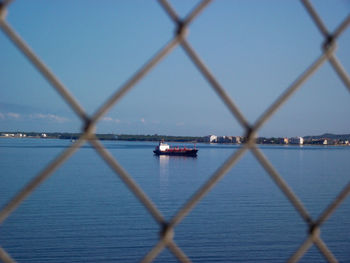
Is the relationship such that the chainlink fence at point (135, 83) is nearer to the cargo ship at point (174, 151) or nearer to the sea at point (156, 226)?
the sea at point (156, 226)

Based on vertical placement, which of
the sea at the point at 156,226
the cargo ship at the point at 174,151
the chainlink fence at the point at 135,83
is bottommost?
the chainlink fence at the point at 135,83

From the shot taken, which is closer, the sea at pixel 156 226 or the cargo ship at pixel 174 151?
the sea at pixel 156 226

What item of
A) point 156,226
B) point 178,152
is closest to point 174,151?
point 178,152

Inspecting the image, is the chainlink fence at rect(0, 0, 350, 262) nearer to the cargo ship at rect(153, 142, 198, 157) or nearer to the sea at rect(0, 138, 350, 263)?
the sea at rect(0, 138, 350, 263)

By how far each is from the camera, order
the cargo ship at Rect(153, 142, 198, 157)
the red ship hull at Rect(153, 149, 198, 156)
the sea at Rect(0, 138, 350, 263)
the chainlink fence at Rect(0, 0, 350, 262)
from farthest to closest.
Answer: the red ship hull at Rect(153, 149, 198, 156) → the cargo ship at Rect(153, 142, 198, 157) → the sea at Rect(0, 138, 350, 263) → the chainlink fence at Rect(0, 0, 350, 262)

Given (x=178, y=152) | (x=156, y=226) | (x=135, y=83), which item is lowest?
(x=135, y=83)

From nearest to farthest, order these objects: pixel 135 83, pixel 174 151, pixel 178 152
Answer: pixel 135 83, pixel 174 151, pixel 178 152

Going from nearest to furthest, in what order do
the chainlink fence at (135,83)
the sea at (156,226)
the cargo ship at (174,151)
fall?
the chainlink fence at (135,83) → the sea at (156,226) → the cargo ship at (174,151)

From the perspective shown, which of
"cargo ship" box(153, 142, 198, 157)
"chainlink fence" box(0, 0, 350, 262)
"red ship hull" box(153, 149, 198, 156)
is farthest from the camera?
"red ship hull" box(153, 149, 198, 156)

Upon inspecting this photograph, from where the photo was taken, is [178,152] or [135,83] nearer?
[135,83]

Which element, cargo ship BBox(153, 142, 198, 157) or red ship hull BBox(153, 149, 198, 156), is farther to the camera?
red ship hull BBox(153, 149, 198, 156)

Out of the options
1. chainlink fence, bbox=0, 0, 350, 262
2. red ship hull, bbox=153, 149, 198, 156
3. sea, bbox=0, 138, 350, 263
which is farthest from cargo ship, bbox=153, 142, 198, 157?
chainlink fence, bbox=0, 0, 350, 262

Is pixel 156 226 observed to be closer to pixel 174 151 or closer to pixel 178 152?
pixel 174 151

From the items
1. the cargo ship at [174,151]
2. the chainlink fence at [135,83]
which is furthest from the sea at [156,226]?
the cargo ship at [174,151]
